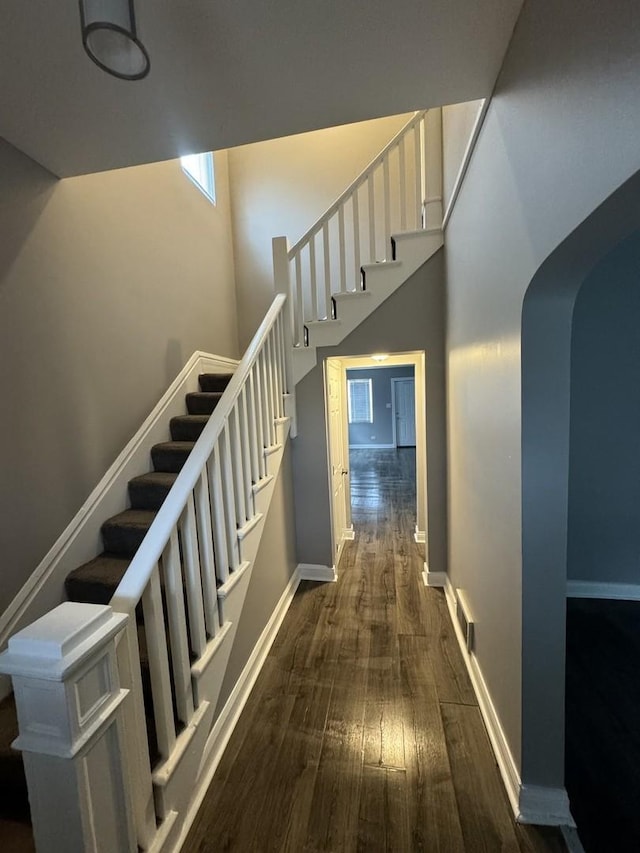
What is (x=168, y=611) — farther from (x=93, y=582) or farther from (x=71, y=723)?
(x=93, y=582)

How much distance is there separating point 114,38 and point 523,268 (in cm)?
125

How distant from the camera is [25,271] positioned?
1.67 m

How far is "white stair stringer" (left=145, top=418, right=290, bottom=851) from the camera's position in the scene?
1.22 metres

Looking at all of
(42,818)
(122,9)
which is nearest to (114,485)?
(42,818)

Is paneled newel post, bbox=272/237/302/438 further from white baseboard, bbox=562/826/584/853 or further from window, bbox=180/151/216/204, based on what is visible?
white baseboard, bbox=562/826/584/853

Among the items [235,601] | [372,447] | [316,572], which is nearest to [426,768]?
[235,601]

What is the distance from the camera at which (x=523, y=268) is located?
3.61 feet

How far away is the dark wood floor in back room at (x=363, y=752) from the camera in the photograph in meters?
1.27

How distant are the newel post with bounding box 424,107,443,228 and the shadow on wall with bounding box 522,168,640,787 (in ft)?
5.60

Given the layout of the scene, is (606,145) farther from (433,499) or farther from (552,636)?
(433,499)

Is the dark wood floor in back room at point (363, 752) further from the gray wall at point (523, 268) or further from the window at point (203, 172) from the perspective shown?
the window at point (203, 172)

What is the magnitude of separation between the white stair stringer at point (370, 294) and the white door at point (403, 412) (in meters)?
7.54

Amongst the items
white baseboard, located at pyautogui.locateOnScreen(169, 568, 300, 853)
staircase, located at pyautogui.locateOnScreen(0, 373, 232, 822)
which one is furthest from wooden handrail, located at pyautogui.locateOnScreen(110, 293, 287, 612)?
white baseboard, located at pyautogui.locateOnScreen(169, 568, 300, 853)

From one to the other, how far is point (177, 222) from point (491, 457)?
294cm
